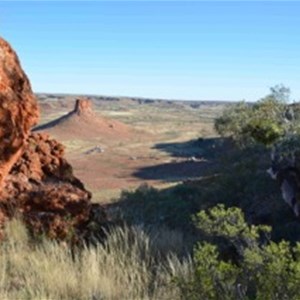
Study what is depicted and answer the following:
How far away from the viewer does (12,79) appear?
20.6 feet

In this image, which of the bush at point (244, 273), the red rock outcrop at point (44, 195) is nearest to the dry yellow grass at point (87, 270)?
the red rock outcrop at point (44, 195)

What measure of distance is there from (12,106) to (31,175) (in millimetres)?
1673

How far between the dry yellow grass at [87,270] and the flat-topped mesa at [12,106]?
878mm

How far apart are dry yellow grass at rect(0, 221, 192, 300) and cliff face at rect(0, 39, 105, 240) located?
444 mm

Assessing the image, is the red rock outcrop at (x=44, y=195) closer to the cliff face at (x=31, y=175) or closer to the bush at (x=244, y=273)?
the cliff face at (x=31, y=175)

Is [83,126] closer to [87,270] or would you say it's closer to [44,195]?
[44,195]

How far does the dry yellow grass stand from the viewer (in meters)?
4.75

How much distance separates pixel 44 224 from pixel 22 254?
3.10 feet

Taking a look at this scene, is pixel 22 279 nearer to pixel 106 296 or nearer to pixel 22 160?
pixel 106 296

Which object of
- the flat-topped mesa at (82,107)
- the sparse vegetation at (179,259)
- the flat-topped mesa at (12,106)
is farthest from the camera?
the flat-topped mesa at (82,107)

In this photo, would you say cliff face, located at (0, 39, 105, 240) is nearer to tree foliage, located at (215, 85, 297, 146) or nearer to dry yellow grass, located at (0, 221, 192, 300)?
dry yellow grass, located at (0, 221, 192, 300)

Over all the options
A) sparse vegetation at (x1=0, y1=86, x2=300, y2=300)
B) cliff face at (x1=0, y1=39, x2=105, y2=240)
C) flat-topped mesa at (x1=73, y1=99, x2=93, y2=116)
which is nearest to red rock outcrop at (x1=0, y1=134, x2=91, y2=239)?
cliff face at (x1=0, y1=39, x2=105, y2=240)

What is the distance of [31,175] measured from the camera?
25.2 feet

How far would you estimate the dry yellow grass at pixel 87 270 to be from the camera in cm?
475
